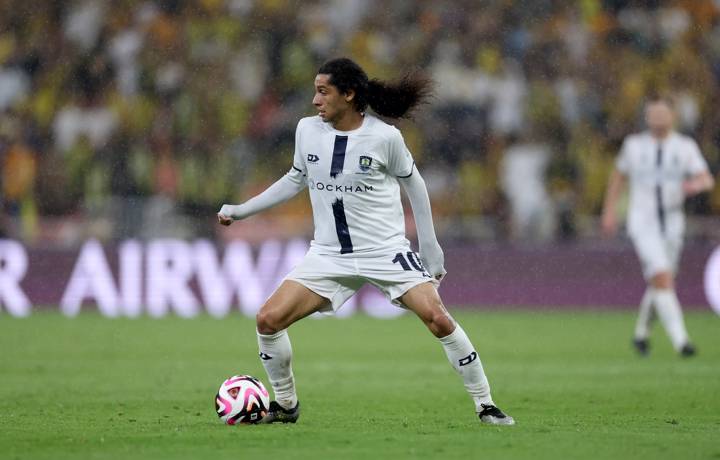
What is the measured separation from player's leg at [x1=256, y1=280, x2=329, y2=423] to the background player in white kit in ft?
22.5

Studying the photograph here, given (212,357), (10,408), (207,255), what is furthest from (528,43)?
(10,408)

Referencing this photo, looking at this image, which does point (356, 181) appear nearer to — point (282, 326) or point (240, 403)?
point (282, 326)

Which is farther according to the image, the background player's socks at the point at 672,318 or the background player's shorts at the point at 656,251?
the background player's shorts at the point at 656,251

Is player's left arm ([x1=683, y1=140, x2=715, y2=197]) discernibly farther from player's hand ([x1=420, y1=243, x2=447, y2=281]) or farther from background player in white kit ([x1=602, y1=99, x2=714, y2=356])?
player's hand ([x1=420, y1=243, x2=447, y2=281])

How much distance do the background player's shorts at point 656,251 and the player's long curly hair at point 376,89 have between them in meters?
6.89

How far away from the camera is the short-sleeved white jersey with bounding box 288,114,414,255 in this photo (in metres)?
7.97

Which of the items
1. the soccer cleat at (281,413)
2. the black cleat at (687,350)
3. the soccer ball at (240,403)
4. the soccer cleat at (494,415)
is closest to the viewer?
the soccer cleat at (494,415)

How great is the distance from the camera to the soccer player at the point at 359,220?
7.96m

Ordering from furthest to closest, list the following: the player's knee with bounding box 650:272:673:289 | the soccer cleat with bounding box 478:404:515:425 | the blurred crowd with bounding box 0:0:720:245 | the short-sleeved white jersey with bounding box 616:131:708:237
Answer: the blurred crowd with bounding box 0:0:720:245, the short-sleeved white jersey with bounding box 616:131:708:237, the player's knee with bounding box 650:272:673:289, the soccer cleat with bounding box 478:404:515:425

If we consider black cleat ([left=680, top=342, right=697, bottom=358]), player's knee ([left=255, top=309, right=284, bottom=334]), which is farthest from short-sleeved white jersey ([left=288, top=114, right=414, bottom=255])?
black cleat ([left=680, top=342, right=697, bottom=358])

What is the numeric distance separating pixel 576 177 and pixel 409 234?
2.89m

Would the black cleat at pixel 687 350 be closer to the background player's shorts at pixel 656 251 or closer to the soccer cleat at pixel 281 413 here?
the background player's shorts at pixel 656 251

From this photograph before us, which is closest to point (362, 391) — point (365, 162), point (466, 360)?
point (466, 360)

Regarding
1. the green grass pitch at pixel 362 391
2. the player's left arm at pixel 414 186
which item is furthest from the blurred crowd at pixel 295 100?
the player's left arm at pixel 414 186
